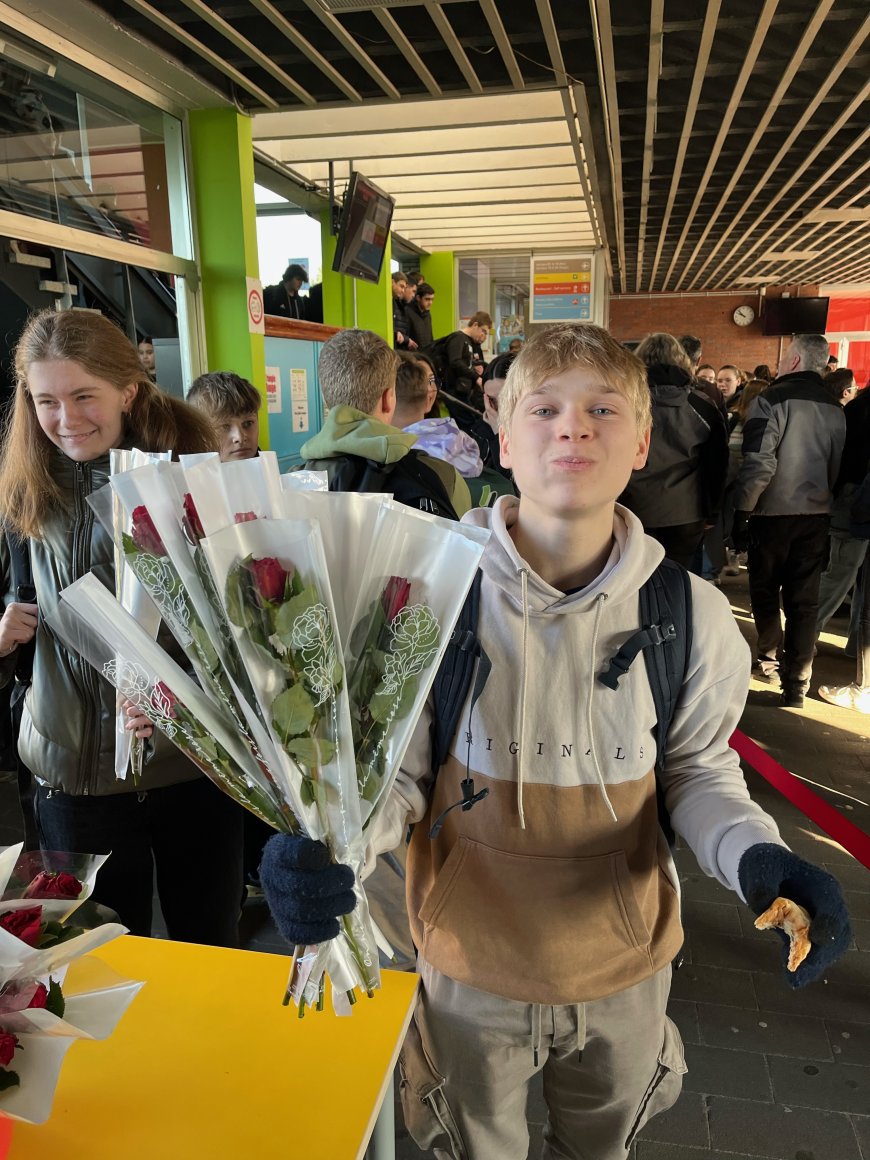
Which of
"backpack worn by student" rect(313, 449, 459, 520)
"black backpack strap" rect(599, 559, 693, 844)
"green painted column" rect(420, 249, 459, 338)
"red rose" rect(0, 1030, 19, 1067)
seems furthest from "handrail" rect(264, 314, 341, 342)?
"red rose" rect(0, 1030, 19, 1067)

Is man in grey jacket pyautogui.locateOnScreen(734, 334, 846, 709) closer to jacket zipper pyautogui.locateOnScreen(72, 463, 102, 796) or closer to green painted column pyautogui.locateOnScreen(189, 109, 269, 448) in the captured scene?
green painted column pyautogui.locateOnScreen(189, 109, 269, 448)

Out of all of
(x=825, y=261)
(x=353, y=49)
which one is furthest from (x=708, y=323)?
(x=353, y=49)

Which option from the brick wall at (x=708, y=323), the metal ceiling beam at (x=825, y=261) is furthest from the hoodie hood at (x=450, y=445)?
the brick wall at (x=708, y=323)

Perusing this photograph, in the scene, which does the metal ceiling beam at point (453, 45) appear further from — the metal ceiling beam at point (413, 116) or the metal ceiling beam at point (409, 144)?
the metal ceiling beam at point (409, 144)

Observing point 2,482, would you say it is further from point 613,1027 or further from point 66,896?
point 613,1027

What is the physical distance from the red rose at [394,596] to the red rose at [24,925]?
1.73 feet

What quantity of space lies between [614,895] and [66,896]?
30.0 inches

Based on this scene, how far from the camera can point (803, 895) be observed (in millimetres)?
978

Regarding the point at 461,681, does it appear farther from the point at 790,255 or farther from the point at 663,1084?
the point at 790,255

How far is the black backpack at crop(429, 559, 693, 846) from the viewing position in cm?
116

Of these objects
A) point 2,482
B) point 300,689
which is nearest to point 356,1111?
point 300,689

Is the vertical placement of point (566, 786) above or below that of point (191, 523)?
below

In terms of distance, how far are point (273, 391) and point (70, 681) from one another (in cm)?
457

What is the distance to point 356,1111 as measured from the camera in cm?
98
